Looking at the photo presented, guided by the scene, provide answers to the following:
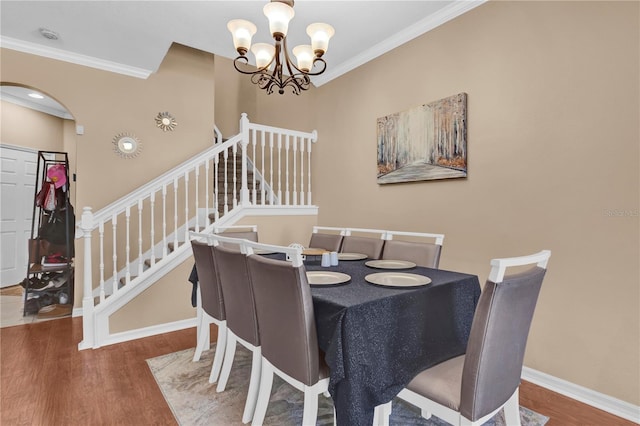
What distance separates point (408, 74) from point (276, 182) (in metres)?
2.46

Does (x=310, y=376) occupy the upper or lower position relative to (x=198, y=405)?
upper

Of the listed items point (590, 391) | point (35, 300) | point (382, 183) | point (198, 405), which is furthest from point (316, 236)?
point (35, 300)

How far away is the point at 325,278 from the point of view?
5.68ft

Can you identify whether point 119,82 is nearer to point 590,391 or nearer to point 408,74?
point 408,74

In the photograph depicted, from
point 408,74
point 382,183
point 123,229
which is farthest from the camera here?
point 123,229

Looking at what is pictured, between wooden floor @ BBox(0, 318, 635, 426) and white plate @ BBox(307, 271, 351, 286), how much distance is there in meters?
0.97

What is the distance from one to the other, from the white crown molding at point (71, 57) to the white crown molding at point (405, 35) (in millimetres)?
2213

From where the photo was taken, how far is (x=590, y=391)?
1.98 m

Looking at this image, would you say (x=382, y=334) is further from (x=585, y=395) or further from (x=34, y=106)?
(x=34, y=106)

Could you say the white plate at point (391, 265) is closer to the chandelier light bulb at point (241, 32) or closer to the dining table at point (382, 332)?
the dining table at point (382, 332)

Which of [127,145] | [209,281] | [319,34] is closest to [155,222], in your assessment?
[127,145]

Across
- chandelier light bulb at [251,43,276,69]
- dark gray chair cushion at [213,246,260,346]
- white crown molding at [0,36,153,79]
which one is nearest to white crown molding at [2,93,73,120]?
white crown molding at [0,36,153,79]

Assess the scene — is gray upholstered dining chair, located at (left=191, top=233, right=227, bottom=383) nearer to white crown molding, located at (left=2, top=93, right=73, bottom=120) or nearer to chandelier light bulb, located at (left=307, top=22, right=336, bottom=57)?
chandelier light bulb, located at (left=307, top=22, right=336, bottom=57)

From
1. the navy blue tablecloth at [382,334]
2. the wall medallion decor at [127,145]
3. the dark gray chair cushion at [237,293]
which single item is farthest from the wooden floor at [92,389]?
the wall medallion decor at [127,145]
